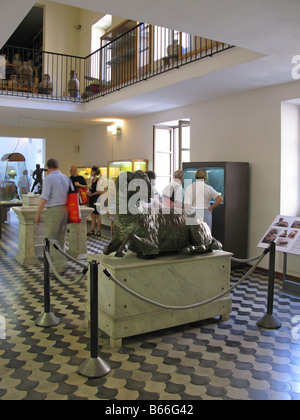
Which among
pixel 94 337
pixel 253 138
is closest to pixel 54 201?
pixel 94 337

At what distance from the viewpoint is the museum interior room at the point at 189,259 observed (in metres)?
3.49

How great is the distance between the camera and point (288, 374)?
139 inches

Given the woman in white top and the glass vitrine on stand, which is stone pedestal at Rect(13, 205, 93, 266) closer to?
the woman in white top

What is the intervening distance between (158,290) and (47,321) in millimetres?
1391

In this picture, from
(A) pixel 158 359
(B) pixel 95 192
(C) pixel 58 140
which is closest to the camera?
(A) pixel 158 359

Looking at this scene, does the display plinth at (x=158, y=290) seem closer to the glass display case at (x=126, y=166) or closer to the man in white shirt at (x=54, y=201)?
the man in white shirt at (x=54, y=201)

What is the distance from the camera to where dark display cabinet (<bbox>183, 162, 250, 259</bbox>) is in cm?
724

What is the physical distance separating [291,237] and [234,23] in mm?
3226

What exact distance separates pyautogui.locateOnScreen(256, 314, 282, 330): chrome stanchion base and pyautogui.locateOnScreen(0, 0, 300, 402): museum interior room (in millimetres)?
19

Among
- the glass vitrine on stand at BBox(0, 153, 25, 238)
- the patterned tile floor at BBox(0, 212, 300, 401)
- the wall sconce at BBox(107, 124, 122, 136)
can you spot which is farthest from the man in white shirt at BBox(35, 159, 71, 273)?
the wall sconce at BBox(107, 124, 122, 136)

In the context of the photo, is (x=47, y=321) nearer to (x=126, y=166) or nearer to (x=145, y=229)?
(x=145, y=229)

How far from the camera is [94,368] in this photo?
11.4 feet
